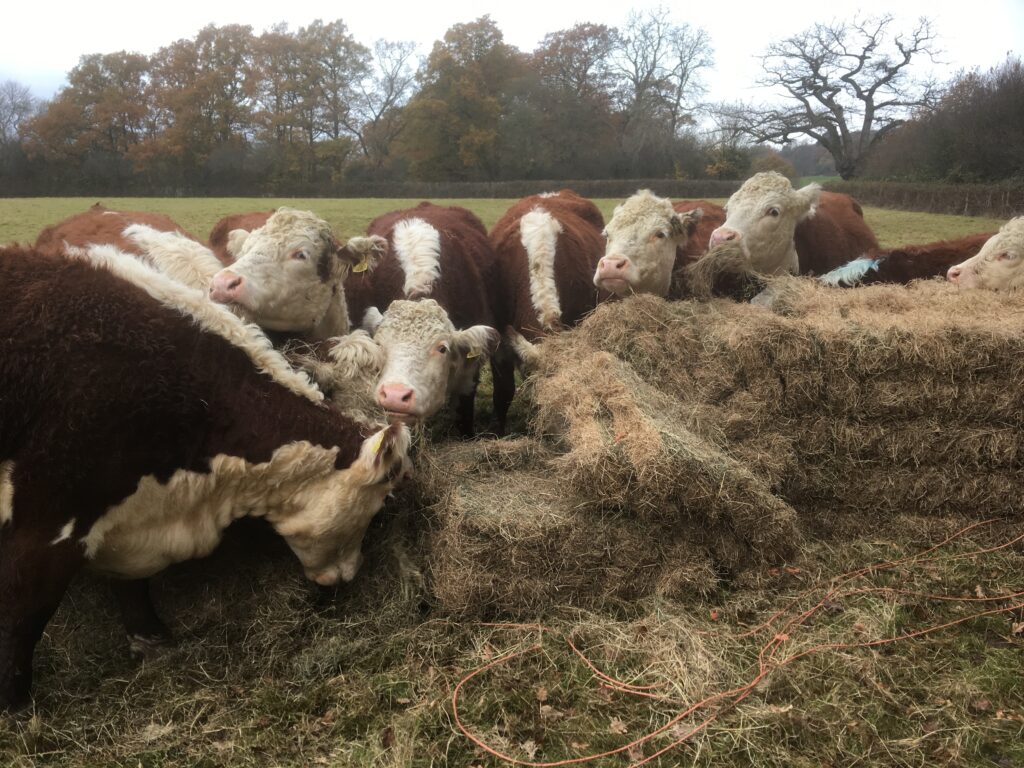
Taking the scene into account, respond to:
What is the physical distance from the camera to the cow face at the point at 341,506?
362 cm

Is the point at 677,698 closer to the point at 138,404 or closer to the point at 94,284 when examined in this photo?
the point at 138,404

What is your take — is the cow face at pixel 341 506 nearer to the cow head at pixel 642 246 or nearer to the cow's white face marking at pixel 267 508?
the cow's white face marking at pixel 267 508

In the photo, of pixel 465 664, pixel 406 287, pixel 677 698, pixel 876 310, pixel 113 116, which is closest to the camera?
pixel 677 698

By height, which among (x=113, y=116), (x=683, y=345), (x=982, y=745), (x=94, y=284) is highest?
(x=113, y=116)

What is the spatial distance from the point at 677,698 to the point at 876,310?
11.7 ft

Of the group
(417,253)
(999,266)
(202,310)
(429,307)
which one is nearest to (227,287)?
(429,307)

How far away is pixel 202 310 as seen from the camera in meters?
3.50

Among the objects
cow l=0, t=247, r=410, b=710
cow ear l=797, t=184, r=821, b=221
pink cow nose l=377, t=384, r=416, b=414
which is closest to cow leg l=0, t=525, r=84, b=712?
cow l=0, t=247, r=410, b=710

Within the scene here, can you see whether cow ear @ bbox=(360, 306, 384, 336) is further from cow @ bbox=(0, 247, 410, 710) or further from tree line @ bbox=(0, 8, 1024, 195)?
tree line @ bbox=(0, 8, 1024, 195)

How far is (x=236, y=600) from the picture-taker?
12.7 ft

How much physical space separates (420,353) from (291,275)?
3.81 ft

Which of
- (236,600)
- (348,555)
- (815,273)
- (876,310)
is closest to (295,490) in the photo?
(348,555)

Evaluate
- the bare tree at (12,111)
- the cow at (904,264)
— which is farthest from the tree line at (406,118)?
the cow at (904,264)

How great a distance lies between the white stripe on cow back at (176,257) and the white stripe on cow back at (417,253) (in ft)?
4.77
